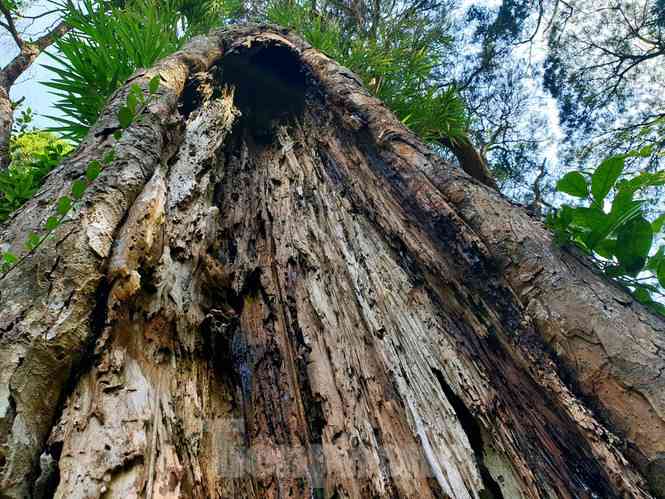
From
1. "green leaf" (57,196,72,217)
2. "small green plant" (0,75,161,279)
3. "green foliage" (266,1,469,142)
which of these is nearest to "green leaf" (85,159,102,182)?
"small green plant" (0,75,161,279)

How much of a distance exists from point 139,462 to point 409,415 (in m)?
0.67

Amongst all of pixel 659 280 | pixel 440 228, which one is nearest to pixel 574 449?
pixel 659 280

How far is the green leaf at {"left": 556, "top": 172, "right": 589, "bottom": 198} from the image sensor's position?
4.38 ft

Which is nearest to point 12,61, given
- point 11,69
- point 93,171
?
point 11,69

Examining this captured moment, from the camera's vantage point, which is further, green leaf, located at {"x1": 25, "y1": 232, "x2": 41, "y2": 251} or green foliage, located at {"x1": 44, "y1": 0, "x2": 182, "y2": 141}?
green foliage, located at {"x1": 44, "y1": 0, "x2": 182, "y2": 141}

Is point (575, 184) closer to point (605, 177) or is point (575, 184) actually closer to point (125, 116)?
point (605, 177)

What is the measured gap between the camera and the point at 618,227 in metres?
Result: 1.27

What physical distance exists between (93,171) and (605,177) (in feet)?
5.17

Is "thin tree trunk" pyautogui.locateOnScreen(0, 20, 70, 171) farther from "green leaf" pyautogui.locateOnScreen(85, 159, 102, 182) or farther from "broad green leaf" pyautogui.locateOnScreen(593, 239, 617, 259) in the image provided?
"broad green leaf" pyautogui.locateOnScreen(593, 239, 617, 259)

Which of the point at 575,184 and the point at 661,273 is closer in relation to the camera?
the point at 661,273

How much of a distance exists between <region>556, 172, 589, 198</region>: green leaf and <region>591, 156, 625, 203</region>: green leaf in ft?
0.09

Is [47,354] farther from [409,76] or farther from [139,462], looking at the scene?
[409,76]

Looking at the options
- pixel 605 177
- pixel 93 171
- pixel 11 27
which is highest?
pixel 605 177

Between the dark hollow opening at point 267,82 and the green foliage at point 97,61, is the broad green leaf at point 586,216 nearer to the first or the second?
the dark hollow opening at point 267,82
